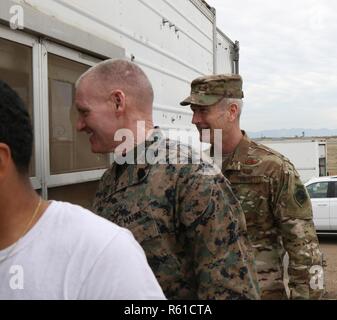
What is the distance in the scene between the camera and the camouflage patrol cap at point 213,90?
242 centimetres

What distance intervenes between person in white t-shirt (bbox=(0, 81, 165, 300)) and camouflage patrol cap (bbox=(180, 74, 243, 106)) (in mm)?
1574

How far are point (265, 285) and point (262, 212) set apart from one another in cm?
34

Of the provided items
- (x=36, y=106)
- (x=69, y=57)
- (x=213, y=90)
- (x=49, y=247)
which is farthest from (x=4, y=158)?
(x=213, y=90)

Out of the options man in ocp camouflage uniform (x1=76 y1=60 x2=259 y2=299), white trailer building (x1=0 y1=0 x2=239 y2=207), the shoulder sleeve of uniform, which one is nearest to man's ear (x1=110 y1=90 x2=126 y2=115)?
man in ocp camouflage uniform (x1=76 y1=60 x2=259 y2=299)

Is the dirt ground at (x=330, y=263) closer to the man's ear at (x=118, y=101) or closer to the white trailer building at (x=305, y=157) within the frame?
the man's ear at (x=118, y=101)

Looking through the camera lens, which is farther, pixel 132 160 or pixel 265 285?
pixel 265 285

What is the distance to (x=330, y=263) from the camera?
816 centimetres

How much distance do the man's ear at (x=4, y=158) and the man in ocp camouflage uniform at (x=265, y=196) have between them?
1482 mm

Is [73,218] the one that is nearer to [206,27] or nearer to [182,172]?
[182,172]

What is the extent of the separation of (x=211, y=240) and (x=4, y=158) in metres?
0.71

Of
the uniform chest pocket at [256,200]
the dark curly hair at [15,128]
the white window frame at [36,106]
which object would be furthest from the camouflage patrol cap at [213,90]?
the dark curly hair at [15,128]

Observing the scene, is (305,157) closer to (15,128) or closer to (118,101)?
(118,101)
